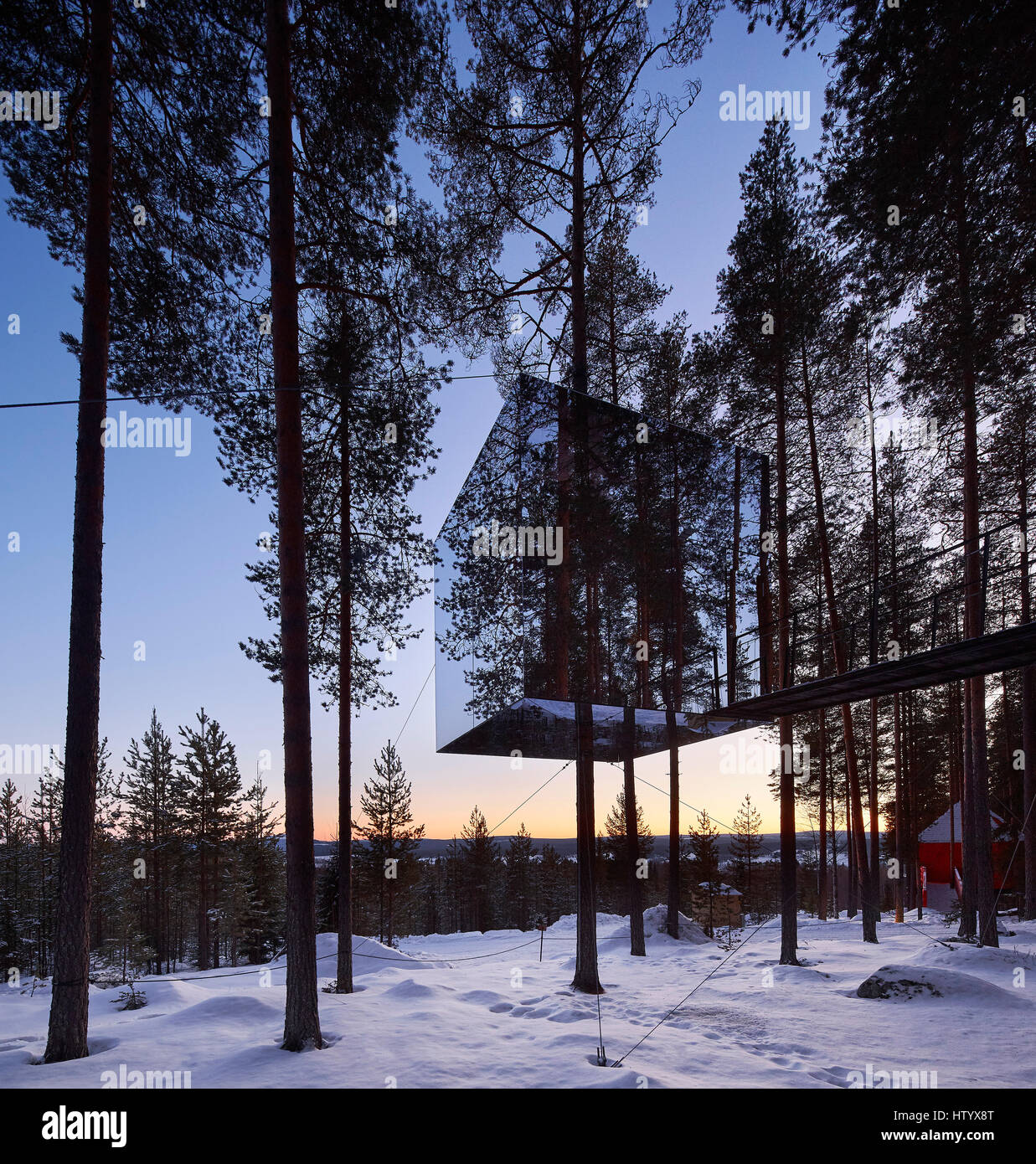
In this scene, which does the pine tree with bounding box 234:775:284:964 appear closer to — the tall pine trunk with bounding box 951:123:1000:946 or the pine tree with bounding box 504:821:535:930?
the pine tree with bounding box 504:821:535:930

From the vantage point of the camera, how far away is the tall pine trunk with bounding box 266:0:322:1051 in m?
6.45

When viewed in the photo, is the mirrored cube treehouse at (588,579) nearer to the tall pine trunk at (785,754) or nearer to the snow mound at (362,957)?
the tall pine trunk at (785,754)

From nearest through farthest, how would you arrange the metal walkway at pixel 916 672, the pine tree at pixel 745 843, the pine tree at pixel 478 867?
the metal walkway at pixel 916 672 → the pine tree at pixel 478 867 → the pine tree at pixel 745 843

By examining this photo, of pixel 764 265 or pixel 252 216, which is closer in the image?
pixel 252 216

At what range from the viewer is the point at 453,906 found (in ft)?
173

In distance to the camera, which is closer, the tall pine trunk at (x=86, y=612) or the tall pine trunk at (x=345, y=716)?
the tall pine trunk at (x=86, y=612)

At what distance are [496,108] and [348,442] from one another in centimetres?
616

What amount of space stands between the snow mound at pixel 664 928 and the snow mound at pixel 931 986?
8.20 meters

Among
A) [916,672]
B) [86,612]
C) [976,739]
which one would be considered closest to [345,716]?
[86,612]

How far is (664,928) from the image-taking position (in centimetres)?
1756

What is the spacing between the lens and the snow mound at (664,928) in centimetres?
1731

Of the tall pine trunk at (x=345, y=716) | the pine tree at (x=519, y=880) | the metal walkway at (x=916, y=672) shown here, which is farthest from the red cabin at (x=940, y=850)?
the tall pine trunk at (x=345, y=716)

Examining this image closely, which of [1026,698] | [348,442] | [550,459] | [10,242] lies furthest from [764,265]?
[1026,698]

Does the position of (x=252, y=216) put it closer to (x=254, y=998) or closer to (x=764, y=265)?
(x=764, y=265)
